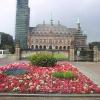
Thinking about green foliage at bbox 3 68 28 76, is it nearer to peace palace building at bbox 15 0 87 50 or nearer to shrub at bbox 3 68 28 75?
shrub at bbox 3 68 28 75

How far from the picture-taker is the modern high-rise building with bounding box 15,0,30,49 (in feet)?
630

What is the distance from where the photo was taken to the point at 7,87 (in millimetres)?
12875

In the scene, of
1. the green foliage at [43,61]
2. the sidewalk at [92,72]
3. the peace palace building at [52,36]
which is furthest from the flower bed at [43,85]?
the peace palace building at [52,36]

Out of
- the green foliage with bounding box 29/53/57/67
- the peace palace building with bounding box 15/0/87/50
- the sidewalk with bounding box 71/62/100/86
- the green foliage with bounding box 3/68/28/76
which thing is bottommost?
the sidewalk with bounding box 71/62/100/86

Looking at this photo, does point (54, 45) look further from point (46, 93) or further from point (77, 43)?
point (46, 93)

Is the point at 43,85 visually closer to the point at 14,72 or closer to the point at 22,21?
the point at 14,72

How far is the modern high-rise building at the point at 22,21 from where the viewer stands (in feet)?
630

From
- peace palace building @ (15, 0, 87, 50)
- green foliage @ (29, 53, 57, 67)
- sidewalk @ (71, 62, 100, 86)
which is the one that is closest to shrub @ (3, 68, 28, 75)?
sidewalk @ (71, 62, 100, 86)

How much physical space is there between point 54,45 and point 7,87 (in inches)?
6642

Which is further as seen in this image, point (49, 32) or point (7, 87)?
point (49, 32)

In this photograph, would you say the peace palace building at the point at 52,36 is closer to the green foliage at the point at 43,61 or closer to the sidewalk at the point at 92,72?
the sidewalk at the point at 92,72

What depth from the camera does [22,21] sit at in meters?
195

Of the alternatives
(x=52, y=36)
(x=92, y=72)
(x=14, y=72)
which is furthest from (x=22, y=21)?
(x=14, y=72)

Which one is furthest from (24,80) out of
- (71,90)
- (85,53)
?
(85,53)
